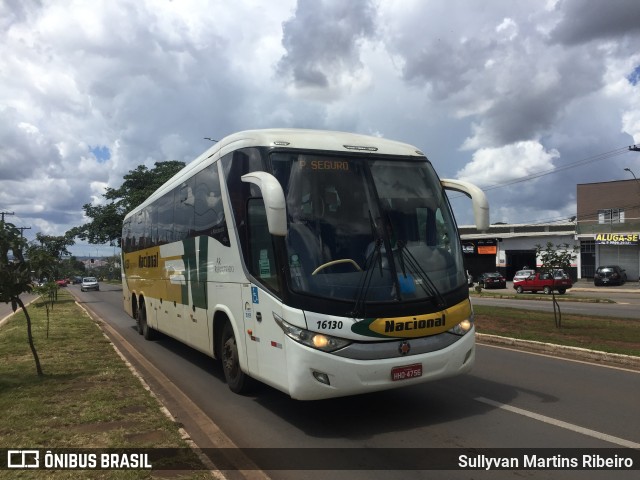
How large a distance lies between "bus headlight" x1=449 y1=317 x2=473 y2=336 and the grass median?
10.1ft

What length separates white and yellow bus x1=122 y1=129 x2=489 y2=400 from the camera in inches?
209

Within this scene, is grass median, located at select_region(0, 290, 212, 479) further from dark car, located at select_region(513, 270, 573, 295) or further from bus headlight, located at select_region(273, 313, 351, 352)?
dark car, located at select_region(513, 270, 573, 295)

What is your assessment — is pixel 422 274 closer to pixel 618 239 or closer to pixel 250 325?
pixel 250 325

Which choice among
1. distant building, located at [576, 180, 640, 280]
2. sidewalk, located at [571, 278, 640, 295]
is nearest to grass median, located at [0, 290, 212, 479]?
sidewalk, located at [571, 278, 640, 295]

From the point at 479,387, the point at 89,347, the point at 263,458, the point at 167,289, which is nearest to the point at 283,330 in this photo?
the point at 263,458

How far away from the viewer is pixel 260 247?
19.8 feet

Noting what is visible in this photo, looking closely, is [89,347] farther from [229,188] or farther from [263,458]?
[263,458]

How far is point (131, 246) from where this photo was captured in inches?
594

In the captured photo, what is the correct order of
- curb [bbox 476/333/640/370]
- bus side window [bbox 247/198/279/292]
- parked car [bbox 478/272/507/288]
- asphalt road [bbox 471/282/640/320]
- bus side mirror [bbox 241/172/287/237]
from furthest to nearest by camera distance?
parked car [bbox 478/272/507/288] → asphalt road [bbox 471/282/640/320] → curb [bbox 476/333/640/370] → bus side window [bbox 247/198/279/292] → bus side mirror [bbox 241/172/287/237]

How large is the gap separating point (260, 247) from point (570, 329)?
1097 cm

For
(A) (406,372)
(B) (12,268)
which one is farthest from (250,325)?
(B) (12,268)

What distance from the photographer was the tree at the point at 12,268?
7.83m

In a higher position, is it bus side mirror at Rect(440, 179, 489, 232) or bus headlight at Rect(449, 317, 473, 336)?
bus side mirror at Rect(440, 179, 489, 232)

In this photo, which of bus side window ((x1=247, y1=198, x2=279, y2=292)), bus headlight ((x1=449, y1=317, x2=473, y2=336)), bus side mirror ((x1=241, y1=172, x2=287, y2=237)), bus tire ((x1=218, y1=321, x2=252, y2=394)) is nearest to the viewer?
bus side mirror ((x1=241, y1=172, x2=287, y2=237))
